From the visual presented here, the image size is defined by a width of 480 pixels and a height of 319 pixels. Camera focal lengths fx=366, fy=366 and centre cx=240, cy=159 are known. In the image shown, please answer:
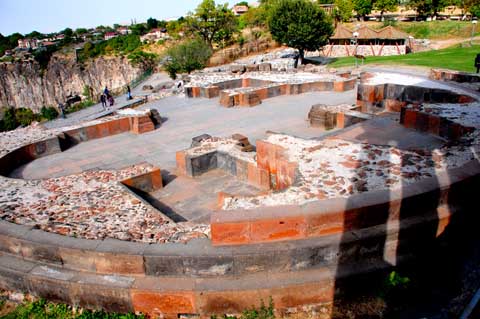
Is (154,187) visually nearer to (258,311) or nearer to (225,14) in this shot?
(258,311)

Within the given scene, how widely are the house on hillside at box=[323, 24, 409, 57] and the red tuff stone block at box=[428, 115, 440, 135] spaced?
27953mm

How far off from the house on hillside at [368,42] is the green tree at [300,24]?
830cm

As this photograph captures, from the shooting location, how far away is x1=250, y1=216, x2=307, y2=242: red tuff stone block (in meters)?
4.37

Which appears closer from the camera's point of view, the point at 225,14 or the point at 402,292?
the point at 402,292

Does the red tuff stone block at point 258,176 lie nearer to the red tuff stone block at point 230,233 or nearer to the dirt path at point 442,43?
the red tuff stone block at point 230,233

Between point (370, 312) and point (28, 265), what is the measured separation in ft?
14.4

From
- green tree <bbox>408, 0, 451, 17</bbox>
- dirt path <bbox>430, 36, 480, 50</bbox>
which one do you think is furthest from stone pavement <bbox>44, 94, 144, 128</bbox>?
green tree <bbox>408, 0, 451, 17</bbox>

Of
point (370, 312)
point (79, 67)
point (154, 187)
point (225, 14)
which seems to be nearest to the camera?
point (370, 312)

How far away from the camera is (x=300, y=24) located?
26688mm

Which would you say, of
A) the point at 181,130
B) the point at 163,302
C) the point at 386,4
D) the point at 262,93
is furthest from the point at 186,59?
the point at 386,4

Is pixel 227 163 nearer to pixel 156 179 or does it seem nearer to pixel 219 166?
pixel 219 166

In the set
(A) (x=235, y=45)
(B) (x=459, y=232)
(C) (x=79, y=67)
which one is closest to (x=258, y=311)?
(B) (x=459, y=232)

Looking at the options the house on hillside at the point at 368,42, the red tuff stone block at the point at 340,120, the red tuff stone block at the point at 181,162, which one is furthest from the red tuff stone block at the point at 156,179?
the house on hillside at the point at 368,42

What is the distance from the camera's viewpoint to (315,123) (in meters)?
11.2
